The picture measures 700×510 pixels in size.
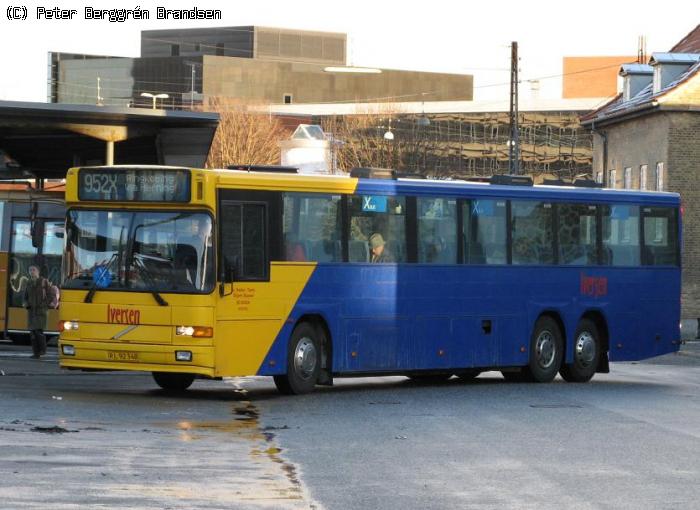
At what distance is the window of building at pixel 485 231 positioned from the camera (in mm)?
23734

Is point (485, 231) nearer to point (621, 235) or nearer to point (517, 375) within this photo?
point (517, 375)

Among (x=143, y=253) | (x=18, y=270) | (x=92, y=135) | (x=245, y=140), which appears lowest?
(x=18, y=270)

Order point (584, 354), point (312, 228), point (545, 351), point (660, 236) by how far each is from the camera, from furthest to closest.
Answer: point (660, 236) < point (584, 354) < point (545, 351) < point (312, 228)

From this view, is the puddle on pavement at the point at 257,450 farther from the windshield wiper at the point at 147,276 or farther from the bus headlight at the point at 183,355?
the windshield wiper at the point at 147,276

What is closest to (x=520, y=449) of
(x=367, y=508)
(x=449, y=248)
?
(x=367, y=508)

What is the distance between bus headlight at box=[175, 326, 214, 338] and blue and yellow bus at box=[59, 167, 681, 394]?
0.02m

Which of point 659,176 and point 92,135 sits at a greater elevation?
point 659,176

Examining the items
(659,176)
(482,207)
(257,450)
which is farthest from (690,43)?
(257,450)

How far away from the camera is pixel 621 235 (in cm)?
2634

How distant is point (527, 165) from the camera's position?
118 m

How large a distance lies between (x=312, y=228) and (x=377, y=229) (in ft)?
4.49

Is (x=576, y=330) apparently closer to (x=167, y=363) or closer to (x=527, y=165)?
(x=167, y=363)

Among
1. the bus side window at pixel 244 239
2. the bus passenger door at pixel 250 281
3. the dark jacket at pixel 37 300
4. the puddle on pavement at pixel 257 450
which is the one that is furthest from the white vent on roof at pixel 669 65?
the puddle on pavement at pixel 257 450

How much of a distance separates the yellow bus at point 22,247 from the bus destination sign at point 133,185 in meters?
16.1
